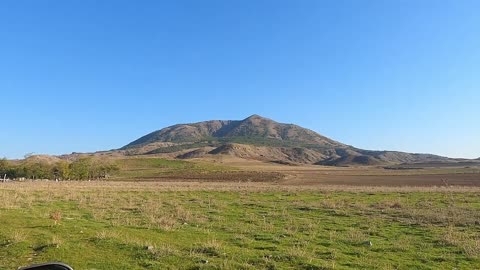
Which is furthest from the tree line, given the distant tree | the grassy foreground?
the grassy foreground

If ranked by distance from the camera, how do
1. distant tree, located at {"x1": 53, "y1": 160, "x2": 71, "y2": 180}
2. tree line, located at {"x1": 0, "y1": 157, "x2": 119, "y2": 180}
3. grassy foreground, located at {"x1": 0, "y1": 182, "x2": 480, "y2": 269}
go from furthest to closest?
1. distant tree, located at {"x1": 53, "y1": 160, "x2": 71, "y2": 180}
2. tree line, located at {"x1": 0, "y1": 157, "x2": 119, "y2": 180}
3. grassy foreground, located at {"x1": 0, "y1": 182, "x2": 480, "y2": 269}

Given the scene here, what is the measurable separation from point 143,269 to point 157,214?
41.6 feet

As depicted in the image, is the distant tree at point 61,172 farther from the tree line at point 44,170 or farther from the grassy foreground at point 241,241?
the grassy foreground at point 241,241

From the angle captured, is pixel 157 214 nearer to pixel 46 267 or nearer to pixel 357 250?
pixel 357 250

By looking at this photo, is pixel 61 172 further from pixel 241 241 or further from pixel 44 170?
pixel 241 241

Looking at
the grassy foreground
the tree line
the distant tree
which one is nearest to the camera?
the grassy foreground

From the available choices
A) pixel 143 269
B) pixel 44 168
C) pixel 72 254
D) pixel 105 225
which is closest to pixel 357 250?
pixel 143 269

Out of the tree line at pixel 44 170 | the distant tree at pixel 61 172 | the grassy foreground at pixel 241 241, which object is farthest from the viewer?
A: the distant tree at pixel 61 172

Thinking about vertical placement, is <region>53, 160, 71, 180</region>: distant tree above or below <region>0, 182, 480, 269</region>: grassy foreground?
above

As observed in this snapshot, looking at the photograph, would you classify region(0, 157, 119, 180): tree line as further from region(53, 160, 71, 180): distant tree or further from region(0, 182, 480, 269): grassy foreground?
region(0, 182, 480, 269): grassy foreground

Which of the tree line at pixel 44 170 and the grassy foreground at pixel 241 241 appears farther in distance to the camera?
the tree line at pixel 44 170

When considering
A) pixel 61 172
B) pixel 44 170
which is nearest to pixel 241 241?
pixel 61 172

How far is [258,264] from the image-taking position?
12.4m

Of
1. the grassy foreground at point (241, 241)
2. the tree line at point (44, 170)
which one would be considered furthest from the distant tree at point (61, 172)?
the grassy foreground at point (241, 241)
